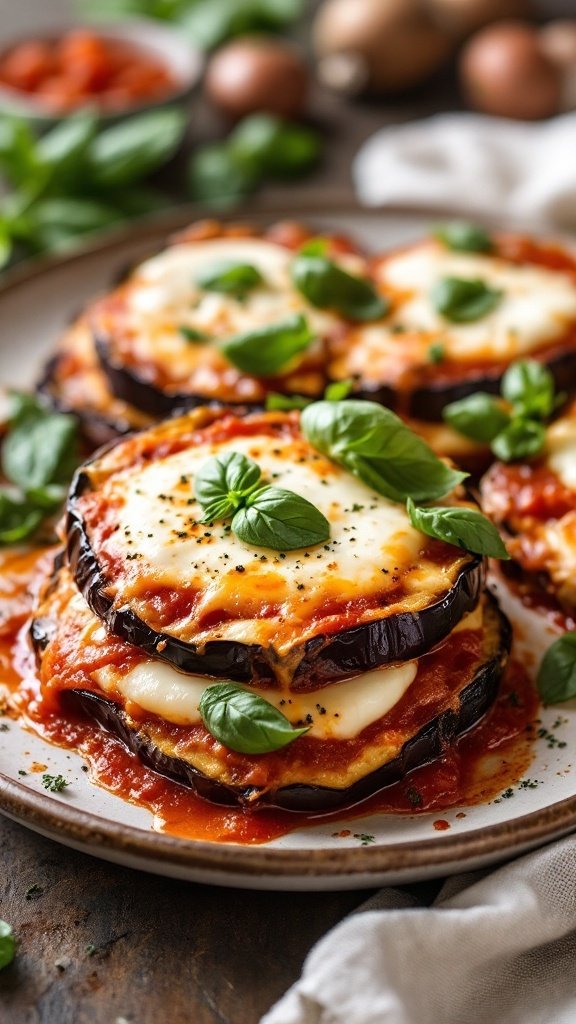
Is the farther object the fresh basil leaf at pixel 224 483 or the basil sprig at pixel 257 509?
the fresh basil leaf at pixel 224 483

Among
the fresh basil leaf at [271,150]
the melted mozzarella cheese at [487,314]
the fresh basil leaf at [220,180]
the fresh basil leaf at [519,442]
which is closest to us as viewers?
the fresh basil leaf at [519,442]

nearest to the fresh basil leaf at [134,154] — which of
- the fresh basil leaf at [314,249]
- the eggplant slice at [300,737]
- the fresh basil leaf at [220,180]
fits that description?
the fresh basil leaf at [220,180]

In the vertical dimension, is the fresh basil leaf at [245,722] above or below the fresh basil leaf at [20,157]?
below

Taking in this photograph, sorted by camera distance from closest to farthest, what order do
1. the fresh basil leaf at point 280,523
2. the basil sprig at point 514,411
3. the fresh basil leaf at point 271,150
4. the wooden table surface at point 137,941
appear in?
the wooden table surface at point 137,941 < the fresh basil leaf at point 280,523 < the basil sprig at point 514,411 < the fresh basil leaf at point 271,150

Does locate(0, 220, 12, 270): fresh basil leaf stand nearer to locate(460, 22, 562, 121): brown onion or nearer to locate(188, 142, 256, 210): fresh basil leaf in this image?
locate(188, 142, 256, 210): fresh basil leaf

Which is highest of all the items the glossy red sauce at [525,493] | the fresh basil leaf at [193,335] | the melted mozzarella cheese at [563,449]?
the fresh basil leaf at [193,335]

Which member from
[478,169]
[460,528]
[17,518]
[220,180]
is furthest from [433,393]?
[220,180]

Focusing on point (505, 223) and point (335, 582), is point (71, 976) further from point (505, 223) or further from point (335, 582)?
point (505, 223)

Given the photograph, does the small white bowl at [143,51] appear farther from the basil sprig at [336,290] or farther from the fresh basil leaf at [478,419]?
the fresh basil leaf at [478,419]
